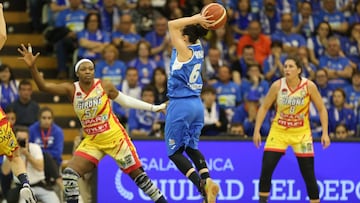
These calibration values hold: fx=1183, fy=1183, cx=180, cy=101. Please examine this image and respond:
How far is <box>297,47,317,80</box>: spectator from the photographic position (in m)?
20.0

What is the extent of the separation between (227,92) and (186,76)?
5.93 metres

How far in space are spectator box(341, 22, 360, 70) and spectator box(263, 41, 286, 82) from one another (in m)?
1.43

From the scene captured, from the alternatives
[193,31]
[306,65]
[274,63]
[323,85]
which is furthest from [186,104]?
[306,65]

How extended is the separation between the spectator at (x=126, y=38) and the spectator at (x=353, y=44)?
12.5 feet

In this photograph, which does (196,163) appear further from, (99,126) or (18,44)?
(18,44)

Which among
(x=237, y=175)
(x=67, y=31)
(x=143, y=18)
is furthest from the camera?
(x=143, y=18)

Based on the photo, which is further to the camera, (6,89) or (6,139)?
(6,89)

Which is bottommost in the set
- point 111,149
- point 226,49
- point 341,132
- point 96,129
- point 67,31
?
point 341,132

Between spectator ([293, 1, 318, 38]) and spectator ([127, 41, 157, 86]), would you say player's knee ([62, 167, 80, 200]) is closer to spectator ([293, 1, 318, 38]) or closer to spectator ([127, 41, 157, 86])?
spectator ([127, 41, 157, 86])

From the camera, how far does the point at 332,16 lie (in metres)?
21.8

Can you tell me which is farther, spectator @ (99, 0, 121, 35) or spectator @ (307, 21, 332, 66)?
spectator @ (307, 21, 332, 66)

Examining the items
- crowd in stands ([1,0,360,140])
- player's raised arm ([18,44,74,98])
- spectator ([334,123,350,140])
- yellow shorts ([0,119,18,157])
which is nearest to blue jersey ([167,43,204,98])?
player's raised arm ([18,44,74,98])

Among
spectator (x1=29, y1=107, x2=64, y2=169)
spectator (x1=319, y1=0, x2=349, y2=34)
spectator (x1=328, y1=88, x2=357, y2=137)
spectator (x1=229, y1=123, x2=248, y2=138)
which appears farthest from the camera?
spectator (x1=319, y1=0, x2=349, y2=34)

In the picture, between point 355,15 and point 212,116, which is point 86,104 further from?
point 355,15
